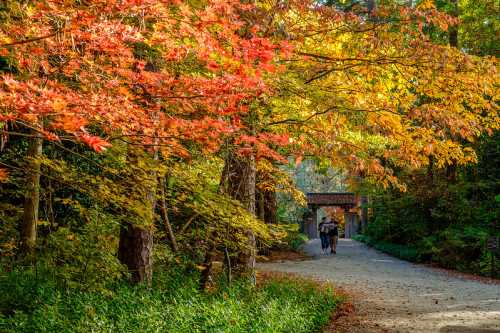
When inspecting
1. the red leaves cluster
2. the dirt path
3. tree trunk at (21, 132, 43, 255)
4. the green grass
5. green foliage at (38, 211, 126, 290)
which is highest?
the red leaves cluster

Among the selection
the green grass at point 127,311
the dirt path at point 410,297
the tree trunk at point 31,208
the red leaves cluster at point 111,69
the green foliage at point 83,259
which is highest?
the red leaves cluster at point 111,69

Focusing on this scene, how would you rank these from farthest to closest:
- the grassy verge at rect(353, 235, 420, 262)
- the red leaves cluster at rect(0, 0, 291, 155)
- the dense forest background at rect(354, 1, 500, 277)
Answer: the grassy verge at rect(353, 235, 420, 262), the dense forest background at rect(354, 1, 500, 277), the red leaves cluster at rect(0, 0, 291, 155)

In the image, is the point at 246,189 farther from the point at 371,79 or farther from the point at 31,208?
the point at 31,208

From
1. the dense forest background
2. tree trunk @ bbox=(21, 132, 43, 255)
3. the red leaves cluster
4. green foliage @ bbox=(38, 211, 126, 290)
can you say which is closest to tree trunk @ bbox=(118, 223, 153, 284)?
green foliage @ bbox=(38, 211, 126, 290)

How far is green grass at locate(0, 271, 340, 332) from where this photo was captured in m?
4.79

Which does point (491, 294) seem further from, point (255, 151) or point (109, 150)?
point (109, 150)

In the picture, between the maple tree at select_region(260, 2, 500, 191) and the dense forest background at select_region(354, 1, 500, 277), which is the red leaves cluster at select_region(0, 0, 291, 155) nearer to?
the maple tree at select_region(260, 2, 500, 191)

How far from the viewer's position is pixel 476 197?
17953 millimetres

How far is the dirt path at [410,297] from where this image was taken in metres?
7.68

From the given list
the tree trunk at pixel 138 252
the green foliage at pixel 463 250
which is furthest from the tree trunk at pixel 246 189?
the green foliage at pixel 463 250

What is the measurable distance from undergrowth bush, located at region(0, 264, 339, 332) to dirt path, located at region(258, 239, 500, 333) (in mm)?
1740

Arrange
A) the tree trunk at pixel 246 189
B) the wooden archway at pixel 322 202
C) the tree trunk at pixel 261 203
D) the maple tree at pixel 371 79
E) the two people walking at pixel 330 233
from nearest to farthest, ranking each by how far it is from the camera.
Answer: the maple tree at pixel 371 79
the tree trunk at pixel 246 189
the tree trunk at pixel 261 203
the two people walking at pixel 330 233
the wooden archway at pixel 322 202

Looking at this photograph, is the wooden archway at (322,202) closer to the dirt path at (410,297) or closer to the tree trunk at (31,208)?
the dirt path at (410,297)

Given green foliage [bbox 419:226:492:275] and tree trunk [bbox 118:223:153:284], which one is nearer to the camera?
tree trunk [bbox 118:223:153:284]
